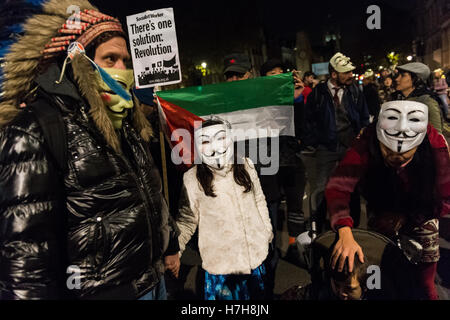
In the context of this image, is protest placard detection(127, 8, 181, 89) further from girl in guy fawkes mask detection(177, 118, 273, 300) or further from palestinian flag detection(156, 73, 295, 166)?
girl in guy fawkes mask detection(177, 118, 273, 300)

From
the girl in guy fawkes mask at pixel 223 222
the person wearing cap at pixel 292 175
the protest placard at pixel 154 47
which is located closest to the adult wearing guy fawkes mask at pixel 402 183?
the girl in guy fawkes mask at pixel 223 222

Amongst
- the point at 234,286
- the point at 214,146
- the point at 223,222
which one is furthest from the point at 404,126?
the point at 234,286

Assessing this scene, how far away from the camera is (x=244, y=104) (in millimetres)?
3908

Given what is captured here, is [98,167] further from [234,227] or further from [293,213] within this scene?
[293,213]

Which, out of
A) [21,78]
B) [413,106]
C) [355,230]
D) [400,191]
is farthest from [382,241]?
[21,78]

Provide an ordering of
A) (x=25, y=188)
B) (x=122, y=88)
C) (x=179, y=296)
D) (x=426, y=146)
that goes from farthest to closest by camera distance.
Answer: (x=179, y=296) → (x=426, y=146) → (x=122, y=88) → (x=25, y=188)

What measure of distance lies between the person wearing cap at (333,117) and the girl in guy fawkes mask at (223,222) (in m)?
2.07

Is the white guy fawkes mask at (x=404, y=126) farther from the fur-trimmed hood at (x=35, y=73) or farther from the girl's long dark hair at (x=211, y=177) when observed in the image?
the fur-trimmed hood at (x=35, y=73)

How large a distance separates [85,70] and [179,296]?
263 cm

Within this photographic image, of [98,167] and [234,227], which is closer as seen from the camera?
[98,167]

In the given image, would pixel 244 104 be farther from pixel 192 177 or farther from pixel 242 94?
pixel 192 177

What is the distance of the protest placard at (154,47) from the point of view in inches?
144

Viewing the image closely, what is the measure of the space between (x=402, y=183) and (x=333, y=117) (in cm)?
215

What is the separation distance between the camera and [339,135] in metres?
4.45
